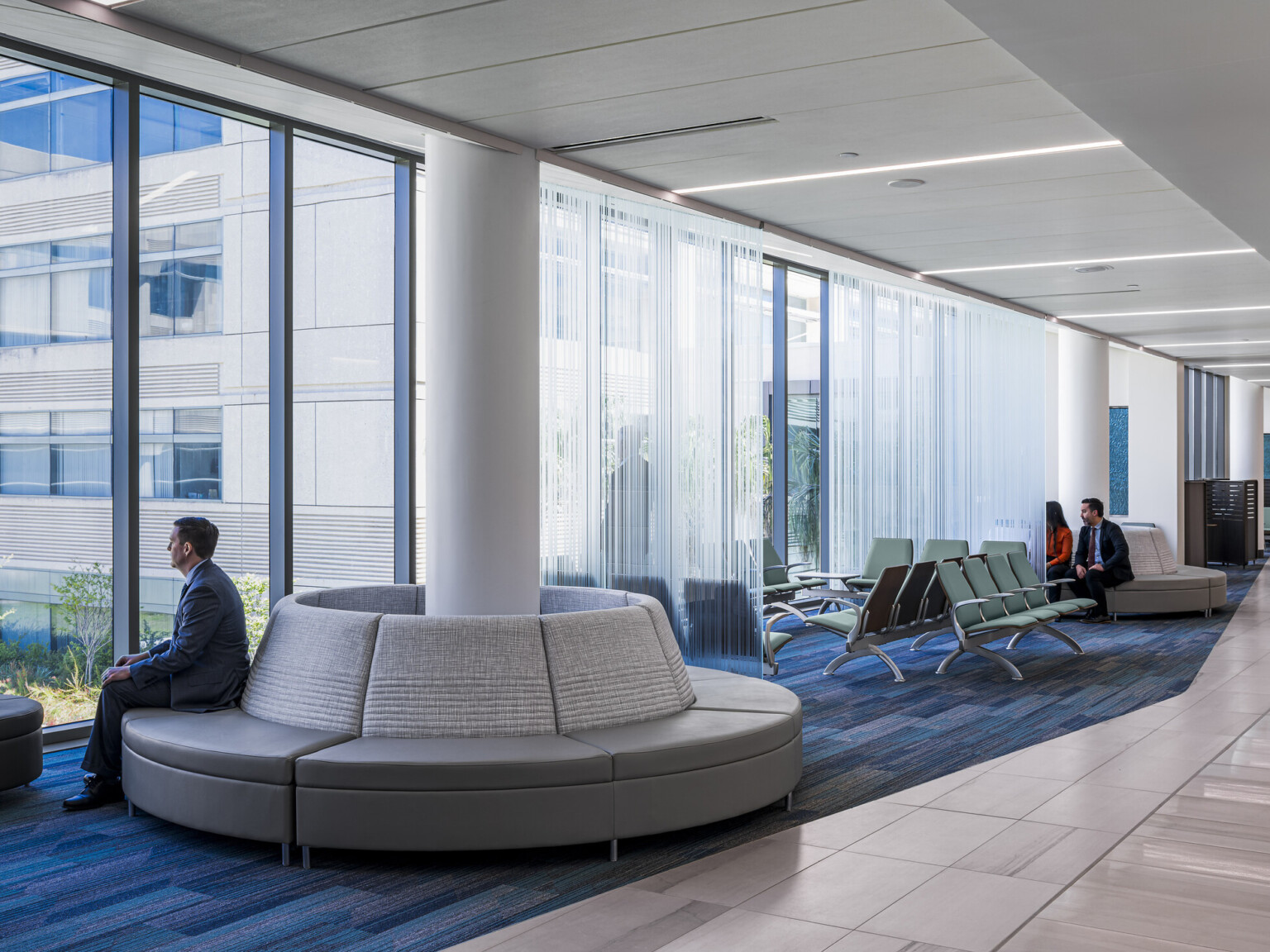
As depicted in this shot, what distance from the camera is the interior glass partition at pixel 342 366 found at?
7.12 metres

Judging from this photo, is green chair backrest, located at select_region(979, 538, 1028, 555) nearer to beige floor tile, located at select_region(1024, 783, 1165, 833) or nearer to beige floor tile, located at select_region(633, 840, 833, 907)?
beige floor tile, located at select_region(1024, 783, 1165, 833)

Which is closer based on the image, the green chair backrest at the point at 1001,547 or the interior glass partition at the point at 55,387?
the interior glass partition at the point at 55,387

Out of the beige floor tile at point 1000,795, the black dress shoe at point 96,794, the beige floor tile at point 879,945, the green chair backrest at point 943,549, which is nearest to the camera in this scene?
the beige floor tile at point 879,945

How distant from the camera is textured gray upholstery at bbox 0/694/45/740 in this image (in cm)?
495

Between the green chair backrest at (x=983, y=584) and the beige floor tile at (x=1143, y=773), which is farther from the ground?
the green chair backrest at (x=983, y=584)

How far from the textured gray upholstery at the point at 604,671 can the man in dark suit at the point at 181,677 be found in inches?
58.6

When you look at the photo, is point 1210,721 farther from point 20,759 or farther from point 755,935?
point 20,759

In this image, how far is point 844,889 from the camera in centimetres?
409

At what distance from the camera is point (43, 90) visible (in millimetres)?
5641

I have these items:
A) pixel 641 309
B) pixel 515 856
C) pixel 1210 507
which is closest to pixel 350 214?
pixel 641 309

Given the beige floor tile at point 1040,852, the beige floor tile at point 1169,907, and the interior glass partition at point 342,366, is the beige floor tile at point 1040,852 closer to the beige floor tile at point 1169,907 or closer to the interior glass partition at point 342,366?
the beige floor tile at point 1169,907

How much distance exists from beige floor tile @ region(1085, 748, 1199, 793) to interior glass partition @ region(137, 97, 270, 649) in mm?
4740

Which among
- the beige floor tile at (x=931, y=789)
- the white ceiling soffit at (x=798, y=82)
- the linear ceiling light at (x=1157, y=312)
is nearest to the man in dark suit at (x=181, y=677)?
the white ceiling soffit at (x=798, y=82)

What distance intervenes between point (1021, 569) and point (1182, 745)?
3878 millimetres
